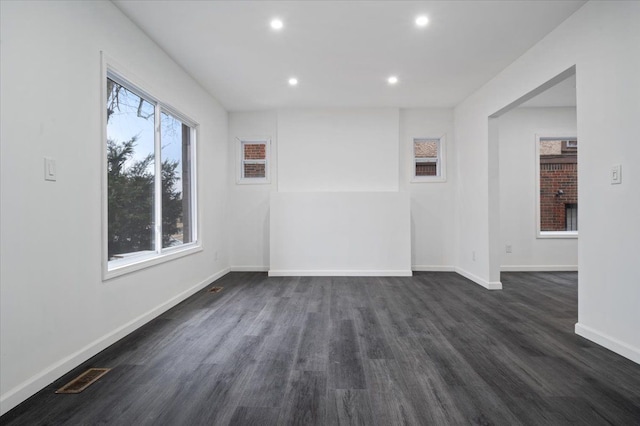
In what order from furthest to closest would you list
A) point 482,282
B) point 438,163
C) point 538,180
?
point 438,163
point 538,180
point 482,282

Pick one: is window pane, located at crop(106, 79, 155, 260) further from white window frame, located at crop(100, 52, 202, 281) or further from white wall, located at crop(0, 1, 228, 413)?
white wall, located at crop(0, 1, 228, 413)

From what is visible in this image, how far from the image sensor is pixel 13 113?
1663 millimetres

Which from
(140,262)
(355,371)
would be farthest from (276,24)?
(355,371)

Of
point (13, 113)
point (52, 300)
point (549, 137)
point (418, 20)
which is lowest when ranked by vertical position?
point (52, 300)

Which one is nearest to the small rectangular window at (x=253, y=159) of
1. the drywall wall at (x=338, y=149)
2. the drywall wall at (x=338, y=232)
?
the drywall wall at (x=338, y=149)

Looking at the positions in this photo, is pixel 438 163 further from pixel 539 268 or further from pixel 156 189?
pixel 156 189

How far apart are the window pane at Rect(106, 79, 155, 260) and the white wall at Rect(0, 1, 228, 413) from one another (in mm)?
240

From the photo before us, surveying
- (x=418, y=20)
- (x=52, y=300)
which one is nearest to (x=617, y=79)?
(x=418, y=20)

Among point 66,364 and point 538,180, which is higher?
point 538,180

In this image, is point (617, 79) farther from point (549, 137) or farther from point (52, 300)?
point (52, 300)

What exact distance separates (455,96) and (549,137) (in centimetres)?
195

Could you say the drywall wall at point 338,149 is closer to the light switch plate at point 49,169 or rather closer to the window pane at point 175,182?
the window pane at point 175,182

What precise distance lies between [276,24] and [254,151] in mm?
2862

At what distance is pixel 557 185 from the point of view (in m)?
5.46
